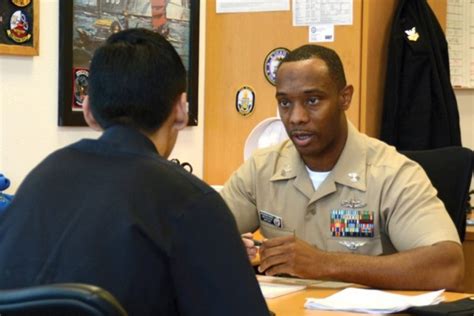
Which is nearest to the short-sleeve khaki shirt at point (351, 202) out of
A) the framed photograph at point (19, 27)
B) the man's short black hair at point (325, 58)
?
the man's short black hair at point (325, 58)

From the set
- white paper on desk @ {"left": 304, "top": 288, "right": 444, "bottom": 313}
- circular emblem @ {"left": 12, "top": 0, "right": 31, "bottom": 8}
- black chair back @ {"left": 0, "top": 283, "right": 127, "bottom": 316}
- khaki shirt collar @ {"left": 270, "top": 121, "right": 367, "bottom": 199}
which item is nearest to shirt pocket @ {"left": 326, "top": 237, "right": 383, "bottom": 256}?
khaki shirt collar @ {"left": 270, "top": 121, "right": 367, "bottom": 199}

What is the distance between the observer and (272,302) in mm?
1934

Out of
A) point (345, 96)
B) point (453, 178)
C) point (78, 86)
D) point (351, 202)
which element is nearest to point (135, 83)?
point (351, 202)

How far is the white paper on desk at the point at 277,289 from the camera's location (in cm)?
201

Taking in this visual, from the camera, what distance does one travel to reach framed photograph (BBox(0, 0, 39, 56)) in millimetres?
2727

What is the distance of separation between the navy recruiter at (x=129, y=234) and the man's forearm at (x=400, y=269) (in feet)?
2.97

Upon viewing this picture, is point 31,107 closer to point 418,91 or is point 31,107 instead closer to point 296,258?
point 296,258

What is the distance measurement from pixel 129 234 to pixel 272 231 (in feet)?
4.54

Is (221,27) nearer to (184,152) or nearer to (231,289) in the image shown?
(184,152)

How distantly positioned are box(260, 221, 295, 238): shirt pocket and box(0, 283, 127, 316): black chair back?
1.51 m

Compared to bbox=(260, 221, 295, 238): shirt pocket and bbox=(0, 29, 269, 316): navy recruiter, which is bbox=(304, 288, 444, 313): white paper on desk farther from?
bbox=(0, 29, 269, 316): navy recruiter

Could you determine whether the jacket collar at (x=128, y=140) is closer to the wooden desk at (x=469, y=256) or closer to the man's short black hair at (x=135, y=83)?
the man's short black hair at (x=135, y=83)

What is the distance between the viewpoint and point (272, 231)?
2510 mm

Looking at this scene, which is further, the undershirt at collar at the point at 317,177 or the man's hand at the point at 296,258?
the undershirt at collar at the point at 317,177
